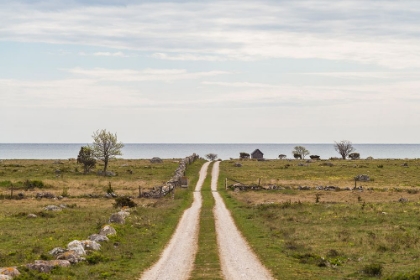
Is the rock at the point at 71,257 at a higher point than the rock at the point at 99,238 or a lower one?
lower

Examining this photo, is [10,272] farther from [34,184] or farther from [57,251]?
→ [34,184]

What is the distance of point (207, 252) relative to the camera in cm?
2839

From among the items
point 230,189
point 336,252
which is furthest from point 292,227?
point 230,189

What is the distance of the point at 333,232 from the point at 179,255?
1241 centimetres

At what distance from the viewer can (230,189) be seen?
70.8 meters

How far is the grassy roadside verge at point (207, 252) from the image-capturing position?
2314 cm

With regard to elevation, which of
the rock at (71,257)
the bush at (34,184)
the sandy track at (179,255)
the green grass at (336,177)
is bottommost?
the sandy track at (179,255)

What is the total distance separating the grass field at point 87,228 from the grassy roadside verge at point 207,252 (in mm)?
2238

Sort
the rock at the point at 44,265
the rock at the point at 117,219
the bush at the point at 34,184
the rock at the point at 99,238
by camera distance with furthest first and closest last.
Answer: the bush at the point at 34,184 → the rock at the point at 117,219 → the rock at the point at 99,238 → the rock at the point at 44,265

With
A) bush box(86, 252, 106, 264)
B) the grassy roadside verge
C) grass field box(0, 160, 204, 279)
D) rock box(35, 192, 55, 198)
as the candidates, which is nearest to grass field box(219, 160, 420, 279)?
the grassy roadside verge

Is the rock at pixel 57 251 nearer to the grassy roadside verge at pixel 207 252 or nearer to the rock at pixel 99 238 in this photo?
the rock at pixel 99 238

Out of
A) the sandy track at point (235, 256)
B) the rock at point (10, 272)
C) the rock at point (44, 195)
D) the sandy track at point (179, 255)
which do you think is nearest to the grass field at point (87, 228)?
the rock at point (10, 272)

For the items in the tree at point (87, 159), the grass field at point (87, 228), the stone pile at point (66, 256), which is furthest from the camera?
the tree at point (87, 159)

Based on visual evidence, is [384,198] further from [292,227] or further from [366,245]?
[366,245]
